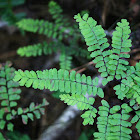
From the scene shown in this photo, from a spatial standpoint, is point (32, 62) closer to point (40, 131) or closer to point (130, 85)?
point (40, 131)

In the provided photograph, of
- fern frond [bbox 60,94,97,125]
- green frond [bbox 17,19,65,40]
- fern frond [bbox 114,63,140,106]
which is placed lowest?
fern frond [bbox 60,94,97,125]

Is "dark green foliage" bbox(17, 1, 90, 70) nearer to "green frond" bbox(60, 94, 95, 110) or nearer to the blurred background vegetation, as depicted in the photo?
the blurred background vegetation

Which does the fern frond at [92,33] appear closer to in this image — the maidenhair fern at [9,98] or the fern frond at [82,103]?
the fern frond at [82,103]

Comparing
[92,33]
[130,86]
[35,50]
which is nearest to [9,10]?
[35,50]

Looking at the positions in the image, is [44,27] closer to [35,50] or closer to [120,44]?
[35,50]

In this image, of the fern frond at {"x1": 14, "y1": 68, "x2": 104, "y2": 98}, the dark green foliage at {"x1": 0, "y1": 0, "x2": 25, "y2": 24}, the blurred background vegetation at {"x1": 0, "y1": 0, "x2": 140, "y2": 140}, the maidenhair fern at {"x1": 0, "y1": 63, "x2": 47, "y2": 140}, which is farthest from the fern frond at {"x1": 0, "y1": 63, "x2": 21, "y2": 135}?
the dark green foliage at {"x1": 0, "y1": 0, "x2": 25, "y2": 24}
